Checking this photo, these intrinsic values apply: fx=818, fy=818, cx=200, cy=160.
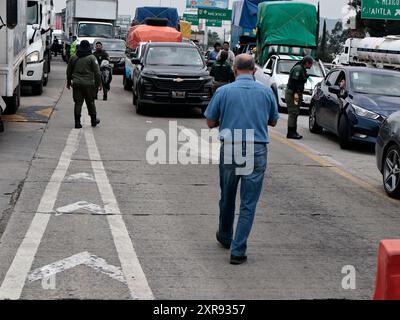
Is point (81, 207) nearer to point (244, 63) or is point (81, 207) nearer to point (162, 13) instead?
point (244, 63)

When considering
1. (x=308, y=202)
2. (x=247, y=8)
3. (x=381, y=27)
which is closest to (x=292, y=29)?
(x=247, y=8)

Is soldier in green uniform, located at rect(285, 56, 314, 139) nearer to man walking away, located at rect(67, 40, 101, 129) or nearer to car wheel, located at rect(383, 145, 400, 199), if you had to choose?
man walking away, located at rect(67, 40, 101, 129)

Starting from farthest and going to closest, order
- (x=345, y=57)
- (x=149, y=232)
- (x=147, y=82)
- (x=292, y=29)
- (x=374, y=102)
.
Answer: (x=345, y=57), (x=292, y=29), (x=147, y=82), (x=374, y=102), (x=149, y=232)

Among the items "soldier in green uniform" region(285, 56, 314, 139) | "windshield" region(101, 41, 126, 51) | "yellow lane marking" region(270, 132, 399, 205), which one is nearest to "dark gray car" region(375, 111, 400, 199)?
"yellow lane marking" region(270, 132, 399, 205)

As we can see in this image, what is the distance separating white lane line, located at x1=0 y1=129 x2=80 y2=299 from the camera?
621 centimetres

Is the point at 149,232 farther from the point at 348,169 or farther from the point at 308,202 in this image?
the point at 348,169

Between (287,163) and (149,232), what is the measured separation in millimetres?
5339

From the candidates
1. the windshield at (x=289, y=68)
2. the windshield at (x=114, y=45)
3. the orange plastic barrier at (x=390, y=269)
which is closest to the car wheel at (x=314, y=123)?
the windshield at (x=289, y=68)

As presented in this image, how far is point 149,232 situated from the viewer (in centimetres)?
823

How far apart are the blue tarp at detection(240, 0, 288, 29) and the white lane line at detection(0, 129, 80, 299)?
2555cm

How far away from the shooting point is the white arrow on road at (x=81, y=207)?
29.6 feet

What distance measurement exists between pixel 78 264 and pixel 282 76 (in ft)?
56.2

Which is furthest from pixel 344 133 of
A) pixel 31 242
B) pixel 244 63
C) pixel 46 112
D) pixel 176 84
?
pixel 31 242
